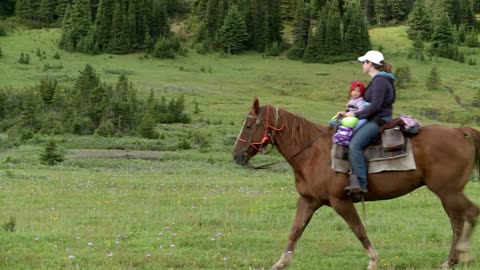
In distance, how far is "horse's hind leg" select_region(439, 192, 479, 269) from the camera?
1002 centimetres

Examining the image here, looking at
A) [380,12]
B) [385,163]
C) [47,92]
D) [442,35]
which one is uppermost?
[380,12]

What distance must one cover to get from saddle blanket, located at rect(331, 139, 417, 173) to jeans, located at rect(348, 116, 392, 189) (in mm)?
118

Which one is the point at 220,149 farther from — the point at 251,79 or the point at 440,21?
the point at 440,21

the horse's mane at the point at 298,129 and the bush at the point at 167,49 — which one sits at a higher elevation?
the horse's mane at the point at 298,129

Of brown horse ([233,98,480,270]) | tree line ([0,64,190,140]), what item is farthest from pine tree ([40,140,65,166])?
brown horse ([233,98,480,270])

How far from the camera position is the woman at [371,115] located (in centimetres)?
985

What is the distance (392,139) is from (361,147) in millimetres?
519

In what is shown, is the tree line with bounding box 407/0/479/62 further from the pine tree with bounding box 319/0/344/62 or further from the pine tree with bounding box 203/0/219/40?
the pine tree with bounding box 203/0/219/40

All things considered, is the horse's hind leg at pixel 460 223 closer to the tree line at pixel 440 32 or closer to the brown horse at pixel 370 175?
the brown horse at pixel 370 175

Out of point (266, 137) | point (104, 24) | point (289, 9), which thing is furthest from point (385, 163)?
point (289, 9)

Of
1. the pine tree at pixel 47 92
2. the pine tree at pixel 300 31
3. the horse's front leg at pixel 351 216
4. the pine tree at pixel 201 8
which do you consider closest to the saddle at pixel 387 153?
the horse's front leg at pixel 351 216

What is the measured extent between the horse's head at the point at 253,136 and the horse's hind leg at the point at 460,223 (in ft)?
9.67

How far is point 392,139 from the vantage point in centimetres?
1002

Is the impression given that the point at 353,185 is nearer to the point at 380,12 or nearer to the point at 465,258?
the point at 465,258
